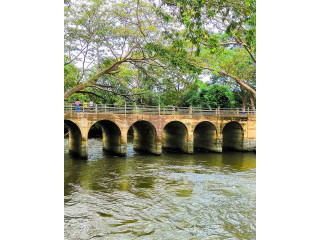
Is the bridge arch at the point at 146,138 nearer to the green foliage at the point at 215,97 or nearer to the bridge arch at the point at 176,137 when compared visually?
the bridge arch at the point at 176,137

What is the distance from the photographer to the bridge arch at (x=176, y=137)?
19.9m

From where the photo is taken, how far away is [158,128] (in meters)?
18.7

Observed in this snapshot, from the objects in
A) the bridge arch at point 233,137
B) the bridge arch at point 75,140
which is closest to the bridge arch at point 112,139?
the bridge arch at point 75,140

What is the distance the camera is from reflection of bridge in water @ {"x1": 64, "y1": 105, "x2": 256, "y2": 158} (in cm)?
1652

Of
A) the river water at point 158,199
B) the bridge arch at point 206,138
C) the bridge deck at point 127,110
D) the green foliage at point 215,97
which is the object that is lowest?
the river water at point 158,199

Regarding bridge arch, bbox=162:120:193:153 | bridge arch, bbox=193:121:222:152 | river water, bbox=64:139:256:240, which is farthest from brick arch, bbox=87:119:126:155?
bridge arch, bbox=193:121:222:152

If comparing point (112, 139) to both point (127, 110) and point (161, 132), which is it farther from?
point (161, 132)

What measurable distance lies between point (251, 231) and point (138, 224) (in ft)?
10.9

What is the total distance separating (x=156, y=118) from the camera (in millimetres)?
18625

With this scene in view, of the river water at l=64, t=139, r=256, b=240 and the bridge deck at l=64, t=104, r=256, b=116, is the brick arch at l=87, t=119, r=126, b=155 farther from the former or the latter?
the river water at l=64, t=139, r=256, b=240

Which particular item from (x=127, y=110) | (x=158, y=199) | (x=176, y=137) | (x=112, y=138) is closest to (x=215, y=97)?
(x=176, y=137)

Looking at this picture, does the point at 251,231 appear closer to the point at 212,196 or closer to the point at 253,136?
the point at 212,196

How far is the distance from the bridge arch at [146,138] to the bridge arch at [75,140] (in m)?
5.18

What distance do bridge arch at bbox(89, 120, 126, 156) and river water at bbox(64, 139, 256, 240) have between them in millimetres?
1420
